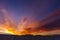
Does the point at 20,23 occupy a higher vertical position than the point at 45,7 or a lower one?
lower

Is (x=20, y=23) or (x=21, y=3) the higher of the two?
(x=21, y=3)

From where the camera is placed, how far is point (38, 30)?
2.89 metres

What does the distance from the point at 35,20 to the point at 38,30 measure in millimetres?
125

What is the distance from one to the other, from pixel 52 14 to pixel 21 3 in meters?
0.39

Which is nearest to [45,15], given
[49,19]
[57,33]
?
[49,19]

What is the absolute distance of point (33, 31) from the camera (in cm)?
288

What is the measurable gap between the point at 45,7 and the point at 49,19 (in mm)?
150

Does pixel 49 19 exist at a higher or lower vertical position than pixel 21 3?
lower

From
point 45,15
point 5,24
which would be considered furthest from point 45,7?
point 5,24

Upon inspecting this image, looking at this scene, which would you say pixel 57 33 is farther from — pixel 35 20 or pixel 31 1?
pixel 31 1

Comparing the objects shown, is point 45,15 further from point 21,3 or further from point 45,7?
point 21,3

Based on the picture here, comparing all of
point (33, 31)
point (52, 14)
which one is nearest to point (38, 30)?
point (33, 31)

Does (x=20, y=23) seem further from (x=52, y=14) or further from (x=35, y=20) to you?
(x=52, y=14)

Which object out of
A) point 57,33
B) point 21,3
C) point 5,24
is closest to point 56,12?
point 57,33
